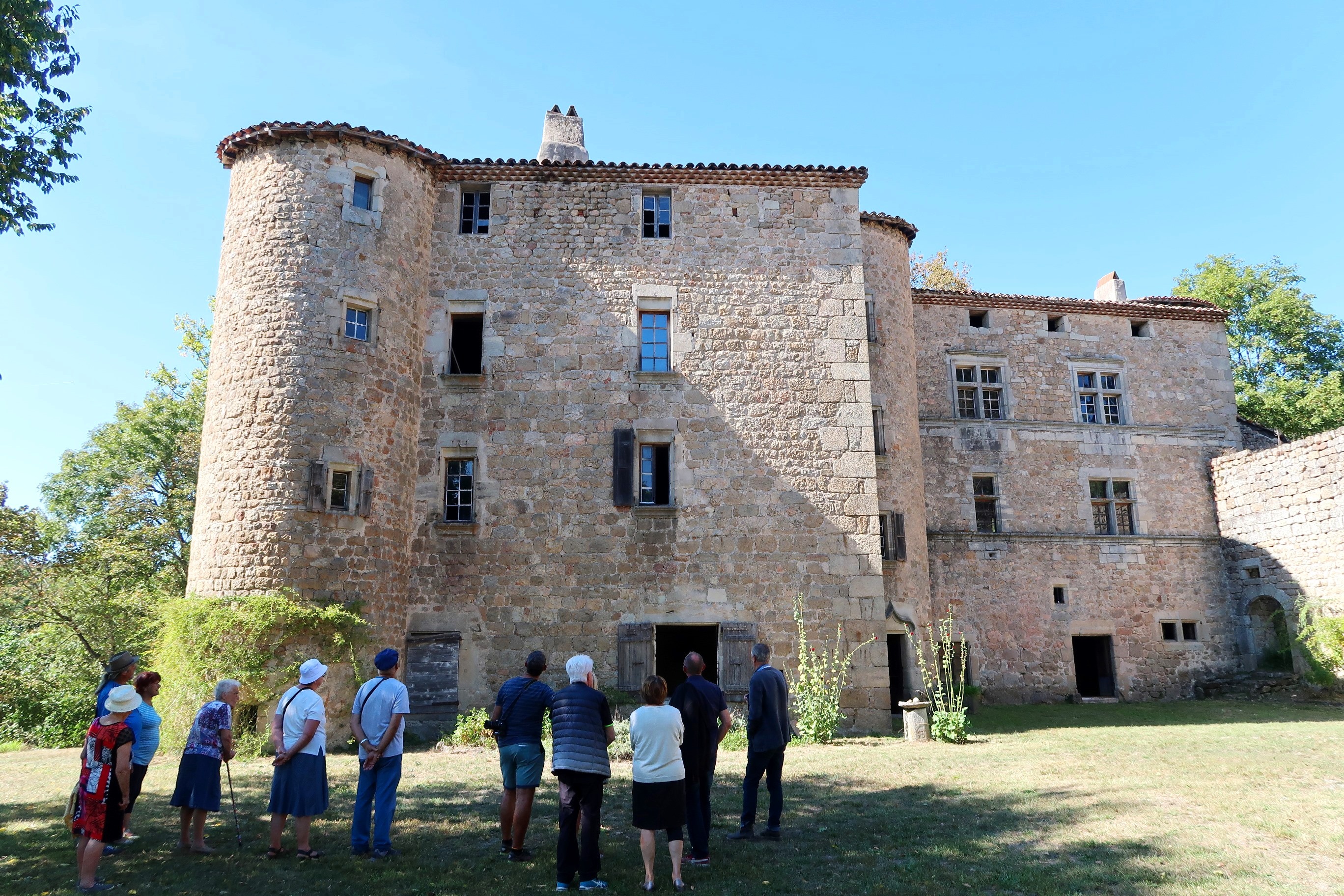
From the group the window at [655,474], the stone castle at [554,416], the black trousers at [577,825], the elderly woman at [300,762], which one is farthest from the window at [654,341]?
the black trousers at [577,825]

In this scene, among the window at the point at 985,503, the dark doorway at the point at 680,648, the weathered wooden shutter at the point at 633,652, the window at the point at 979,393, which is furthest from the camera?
the window at the point at 979,393

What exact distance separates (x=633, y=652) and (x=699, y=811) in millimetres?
7795

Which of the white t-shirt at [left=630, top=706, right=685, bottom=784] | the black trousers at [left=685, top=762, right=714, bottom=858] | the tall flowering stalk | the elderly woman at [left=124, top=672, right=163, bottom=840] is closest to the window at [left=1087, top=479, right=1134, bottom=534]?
the tall flowering stalk

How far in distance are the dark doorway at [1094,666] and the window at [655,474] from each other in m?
11.4

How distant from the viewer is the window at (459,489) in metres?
14.7

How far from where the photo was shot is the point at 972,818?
743 centimetres

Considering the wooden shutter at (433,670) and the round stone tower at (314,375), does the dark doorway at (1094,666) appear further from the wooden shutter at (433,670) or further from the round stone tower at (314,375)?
the round stone tower at (314,375)

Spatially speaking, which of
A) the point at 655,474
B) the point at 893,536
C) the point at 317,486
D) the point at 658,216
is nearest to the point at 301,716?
the point at 317,486

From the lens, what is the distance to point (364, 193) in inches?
575

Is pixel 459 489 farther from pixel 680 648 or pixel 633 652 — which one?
pixel 680 648

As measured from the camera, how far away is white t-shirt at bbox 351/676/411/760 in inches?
246

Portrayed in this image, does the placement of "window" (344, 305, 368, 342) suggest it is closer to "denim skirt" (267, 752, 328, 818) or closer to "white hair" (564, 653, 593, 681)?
"denim skirt" (267, 752, 328, 818)

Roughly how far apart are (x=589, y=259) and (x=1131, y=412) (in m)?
14.5

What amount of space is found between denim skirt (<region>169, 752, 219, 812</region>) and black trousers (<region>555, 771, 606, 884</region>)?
289cm
